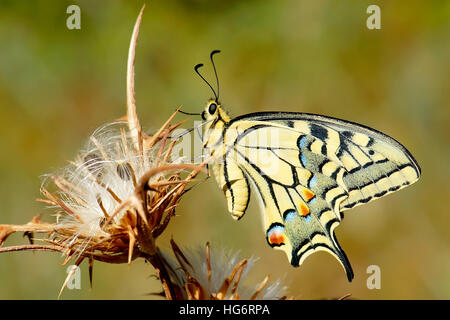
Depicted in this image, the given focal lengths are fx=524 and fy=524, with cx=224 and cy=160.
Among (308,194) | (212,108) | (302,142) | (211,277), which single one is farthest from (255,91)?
(211,277)

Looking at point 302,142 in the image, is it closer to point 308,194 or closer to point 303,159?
point 303,159

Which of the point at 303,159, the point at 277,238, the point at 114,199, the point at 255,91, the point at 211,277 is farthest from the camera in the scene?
the point at 255,91

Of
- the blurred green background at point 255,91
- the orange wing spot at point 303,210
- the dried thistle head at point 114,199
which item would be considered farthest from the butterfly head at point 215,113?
the blurred green background at point 255,91

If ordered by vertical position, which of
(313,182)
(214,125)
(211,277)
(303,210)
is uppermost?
(214,125)

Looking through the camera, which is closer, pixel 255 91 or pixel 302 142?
pixel 302 142

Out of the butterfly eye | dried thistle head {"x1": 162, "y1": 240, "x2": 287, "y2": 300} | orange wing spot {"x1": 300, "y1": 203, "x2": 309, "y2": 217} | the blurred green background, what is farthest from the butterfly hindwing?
the blurred green background

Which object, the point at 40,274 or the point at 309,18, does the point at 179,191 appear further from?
the point at 309,18

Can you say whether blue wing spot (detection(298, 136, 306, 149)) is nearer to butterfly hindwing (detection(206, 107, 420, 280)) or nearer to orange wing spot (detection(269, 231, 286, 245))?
butterfly hindwing (detection(206, 107, 420, 280))

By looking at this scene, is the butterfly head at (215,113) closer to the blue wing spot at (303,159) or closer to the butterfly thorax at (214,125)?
the butterfly thorax at (214,125)
